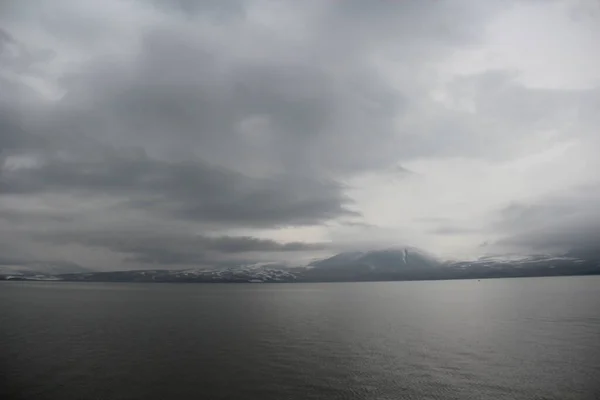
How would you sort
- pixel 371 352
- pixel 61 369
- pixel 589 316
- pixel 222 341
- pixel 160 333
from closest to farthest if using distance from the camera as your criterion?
pixel 61 369
pixel 371 352
pixel 222 341
pixel 160 333
pixel 589 316

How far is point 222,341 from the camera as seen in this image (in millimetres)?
83375

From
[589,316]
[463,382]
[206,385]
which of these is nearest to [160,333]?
[206,385]

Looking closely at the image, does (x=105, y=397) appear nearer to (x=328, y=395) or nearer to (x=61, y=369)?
(x=61, y=369)

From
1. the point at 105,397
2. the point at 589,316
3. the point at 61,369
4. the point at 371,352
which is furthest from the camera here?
the point at 589,316

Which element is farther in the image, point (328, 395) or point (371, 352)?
point (371, 352)

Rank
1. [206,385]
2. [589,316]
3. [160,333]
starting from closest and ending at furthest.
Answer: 1. [206,385]
2. [160,333]
3. [589,316]

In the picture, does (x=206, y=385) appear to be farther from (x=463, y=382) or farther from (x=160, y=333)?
(x=160, y=333)

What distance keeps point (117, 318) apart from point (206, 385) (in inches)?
3451

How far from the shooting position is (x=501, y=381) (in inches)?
2167

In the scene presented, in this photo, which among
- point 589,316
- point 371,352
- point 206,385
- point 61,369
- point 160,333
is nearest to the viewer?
point 206,385

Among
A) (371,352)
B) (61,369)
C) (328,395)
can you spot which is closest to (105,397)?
(61,369)

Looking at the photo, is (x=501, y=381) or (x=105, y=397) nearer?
(x=105, y=397)

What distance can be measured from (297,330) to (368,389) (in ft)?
163

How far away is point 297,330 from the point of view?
98.6 m
